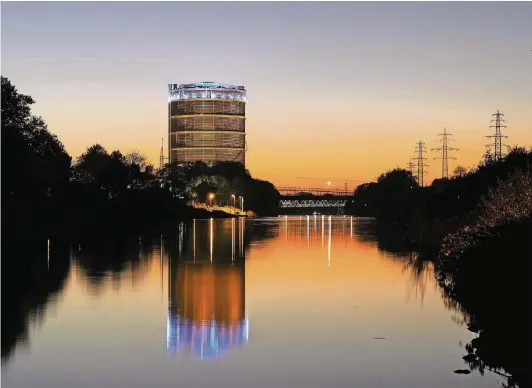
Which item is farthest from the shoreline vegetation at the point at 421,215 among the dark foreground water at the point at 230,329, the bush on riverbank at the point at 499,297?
the dark foreground water at the point at 230,329

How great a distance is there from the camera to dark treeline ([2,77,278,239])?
53750 millimetres

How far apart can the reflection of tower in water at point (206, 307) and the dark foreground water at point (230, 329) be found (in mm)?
39

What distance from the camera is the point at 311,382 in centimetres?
1371

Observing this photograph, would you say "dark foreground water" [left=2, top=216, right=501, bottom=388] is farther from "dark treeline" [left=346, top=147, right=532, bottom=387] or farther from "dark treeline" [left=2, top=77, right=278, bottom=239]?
"dark treeline" [left=2, top=77, right=278, bottom=239]

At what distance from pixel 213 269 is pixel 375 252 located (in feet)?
56.0

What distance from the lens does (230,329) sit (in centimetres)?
1933

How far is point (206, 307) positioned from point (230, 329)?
3767mm

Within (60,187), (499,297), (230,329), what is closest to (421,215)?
(60,187)

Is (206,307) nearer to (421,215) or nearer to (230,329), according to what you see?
(230,329)

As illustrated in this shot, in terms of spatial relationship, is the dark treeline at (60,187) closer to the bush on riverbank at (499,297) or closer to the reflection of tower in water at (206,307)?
the reflection of tower in water at (206,307)

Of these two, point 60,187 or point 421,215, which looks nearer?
point 421,215

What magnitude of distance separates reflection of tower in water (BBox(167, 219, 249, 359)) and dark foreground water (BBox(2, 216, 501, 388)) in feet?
0.13

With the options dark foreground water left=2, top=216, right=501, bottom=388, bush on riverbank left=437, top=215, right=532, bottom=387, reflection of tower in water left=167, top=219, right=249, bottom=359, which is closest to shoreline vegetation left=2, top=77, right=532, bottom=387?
bush on riverbank left=437, top=215, right=532, bottom=387

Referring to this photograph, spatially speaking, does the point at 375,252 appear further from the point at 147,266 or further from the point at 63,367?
the point at 63,367
